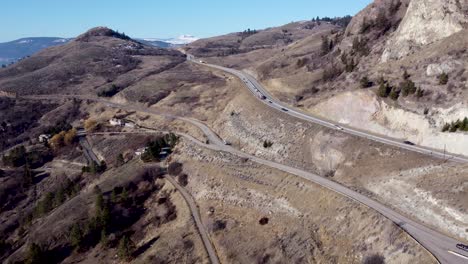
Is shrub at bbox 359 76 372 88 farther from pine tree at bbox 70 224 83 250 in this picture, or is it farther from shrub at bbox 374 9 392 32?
pine tree at bbox 70 224 83 250

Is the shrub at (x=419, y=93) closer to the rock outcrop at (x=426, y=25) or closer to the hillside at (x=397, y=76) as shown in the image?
the hillside at (x=397, y=76)

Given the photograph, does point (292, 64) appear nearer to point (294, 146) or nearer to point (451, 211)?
point (294, 146)

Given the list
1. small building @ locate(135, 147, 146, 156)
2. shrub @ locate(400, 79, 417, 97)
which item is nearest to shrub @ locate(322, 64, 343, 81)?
shrub @ locate(400, 79, 417, 97)

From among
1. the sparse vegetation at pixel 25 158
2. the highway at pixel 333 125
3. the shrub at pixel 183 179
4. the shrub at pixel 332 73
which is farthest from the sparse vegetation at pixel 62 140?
the shrub at pixel 332 73

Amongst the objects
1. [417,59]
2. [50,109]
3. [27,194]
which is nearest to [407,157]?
[417,59]

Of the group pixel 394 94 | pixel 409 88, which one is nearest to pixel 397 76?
pixel 409 88

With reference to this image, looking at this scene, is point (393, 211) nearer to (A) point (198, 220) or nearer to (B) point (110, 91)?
(A) point (198, 220)
